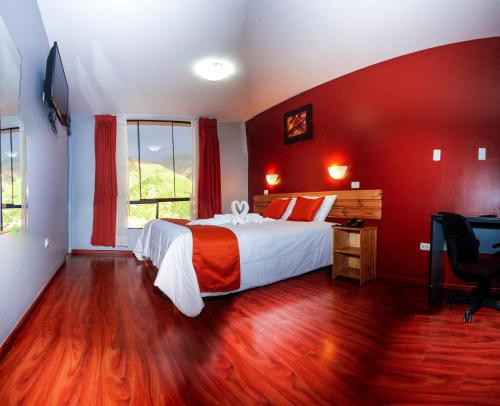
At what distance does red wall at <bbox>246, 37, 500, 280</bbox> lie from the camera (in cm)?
271

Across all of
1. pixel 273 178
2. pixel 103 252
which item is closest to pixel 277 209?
pixel 273 178

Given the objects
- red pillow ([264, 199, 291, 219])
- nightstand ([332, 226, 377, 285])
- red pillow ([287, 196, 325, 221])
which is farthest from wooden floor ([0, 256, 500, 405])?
red pillow ([264, 199, 291, 219])

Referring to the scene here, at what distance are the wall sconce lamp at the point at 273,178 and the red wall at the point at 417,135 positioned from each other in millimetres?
1126

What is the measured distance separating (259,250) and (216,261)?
47cm

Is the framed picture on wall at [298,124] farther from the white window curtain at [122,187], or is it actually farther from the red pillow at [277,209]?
the white window curtain at [122,187]

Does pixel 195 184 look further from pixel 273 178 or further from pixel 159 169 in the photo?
pixel 273 178

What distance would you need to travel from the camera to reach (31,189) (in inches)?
94.4

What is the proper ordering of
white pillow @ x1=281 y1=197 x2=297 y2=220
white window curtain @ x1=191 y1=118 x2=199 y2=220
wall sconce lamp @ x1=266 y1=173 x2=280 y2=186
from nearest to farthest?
1. white pillow @ x1=281 y1=197 x2=297 y2=220
2. wall sconce lamp @ x1=266 y1=173 x2=280 y2=186
3. white window curtain @ x1=191 y1=118 x2=199 y2=220

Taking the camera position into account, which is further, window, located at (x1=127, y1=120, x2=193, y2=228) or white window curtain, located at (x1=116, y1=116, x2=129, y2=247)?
Result: window, located at (x1=127, y1=120, x2=193, y2=228)

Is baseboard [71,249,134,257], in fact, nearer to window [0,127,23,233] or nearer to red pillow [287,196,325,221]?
red pillow [287,196,325,221]

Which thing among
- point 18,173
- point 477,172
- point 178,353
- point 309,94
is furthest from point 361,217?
point 18,173

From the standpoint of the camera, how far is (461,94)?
2.79 meters

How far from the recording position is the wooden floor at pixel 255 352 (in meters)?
1.30

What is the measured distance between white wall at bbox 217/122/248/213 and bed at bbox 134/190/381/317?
227 centimetres
